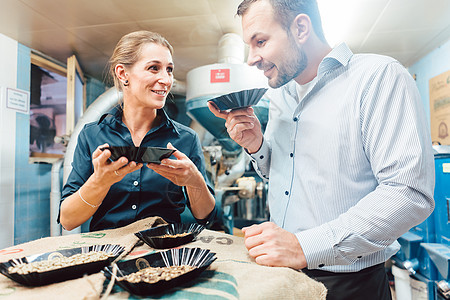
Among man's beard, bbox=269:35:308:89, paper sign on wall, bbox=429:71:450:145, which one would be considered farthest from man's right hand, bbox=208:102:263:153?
paper sign on wall, bbox=429:71:450:145

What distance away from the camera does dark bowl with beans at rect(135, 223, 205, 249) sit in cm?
86

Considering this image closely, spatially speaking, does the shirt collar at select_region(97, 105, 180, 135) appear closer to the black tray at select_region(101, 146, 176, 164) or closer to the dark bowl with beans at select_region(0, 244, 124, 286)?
the black tray at select_region(101, 146, 176, 164)

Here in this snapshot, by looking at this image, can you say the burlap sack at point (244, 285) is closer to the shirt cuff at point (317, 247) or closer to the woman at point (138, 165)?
the shirt cuff at point (317, 247)

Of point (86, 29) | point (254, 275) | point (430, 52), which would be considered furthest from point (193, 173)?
point (430, 52)

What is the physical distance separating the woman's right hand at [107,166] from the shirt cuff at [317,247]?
21.9 inches

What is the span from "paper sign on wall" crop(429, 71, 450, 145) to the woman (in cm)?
282

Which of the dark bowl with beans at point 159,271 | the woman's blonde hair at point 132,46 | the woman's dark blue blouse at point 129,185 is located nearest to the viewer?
the dark bowl with beans at point 159,271

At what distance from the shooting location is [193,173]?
1.12m

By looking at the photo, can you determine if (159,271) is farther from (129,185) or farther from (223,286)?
(129,185)

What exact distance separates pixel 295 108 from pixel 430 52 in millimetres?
2984

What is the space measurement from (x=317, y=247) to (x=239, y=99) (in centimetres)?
51

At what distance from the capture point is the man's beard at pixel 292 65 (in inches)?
42.2

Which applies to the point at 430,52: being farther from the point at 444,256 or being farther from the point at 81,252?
the point at 81,252

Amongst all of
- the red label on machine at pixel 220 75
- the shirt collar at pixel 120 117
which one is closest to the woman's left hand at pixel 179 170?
the shirt collar at pixel 120 117
